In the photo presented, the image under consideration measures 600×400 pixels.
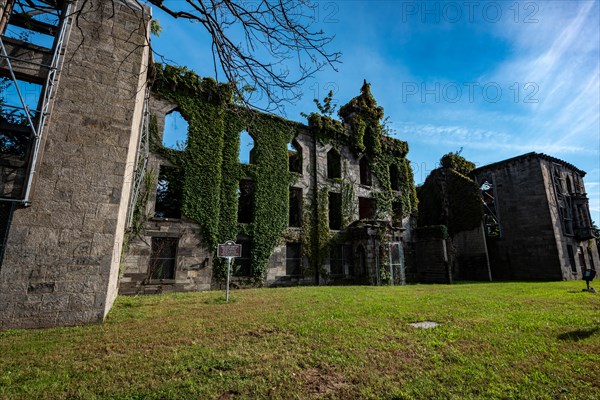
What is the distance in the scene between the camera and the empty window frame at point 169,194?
14188 millimetres

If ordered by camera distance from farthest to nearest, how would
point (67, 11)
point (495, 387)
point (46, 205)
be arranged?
point (67, 11), point (46, 205), point (495, 387)

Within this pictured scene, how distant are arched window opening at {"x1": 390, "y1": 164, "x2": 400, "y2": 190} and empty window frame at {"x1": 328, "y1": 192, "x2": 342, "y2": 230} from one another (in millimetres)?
5777

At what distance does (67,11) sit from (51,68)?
73.8 inches

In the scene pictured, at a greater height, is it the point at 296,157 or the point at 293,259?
the point at 296,157

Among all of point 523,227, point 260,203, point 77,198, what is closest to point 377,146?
point 260,203

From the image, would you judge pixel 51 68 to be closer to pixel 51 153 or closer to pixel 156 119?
pixel 51 153

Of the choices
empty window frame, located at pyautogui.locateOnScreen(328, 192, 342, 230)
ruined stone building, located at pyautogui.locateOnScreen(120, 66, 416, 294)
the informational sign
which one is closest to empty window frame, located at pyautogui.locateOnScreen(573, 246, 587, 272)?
ruined stone building, located at pyautogui.locateOnScreen(120, 66, 416, 294)

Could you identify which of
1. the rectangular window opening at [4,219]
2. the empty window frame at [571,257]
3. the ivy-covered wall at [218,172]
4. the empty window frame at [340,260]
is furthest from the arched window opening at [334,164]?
the empty window frame at [571,257]

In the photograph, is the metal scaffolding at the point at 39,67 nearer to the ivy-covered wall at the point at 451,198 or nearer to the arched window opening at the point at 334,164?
the arched window opening at the point at 334,164

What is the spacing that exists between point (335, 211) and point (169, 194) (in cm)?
1006

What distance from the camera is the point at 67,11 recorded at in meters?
6.93

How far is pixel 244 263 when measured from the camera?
1509 centimetres

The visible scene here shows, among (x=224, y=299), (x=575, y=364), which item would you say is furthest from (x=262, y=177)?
(x=575, y=364)

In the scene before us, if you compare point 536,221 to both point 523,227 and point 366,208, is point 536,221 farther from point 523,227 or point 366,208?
point 366,208
